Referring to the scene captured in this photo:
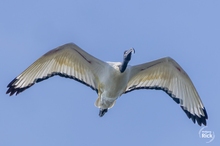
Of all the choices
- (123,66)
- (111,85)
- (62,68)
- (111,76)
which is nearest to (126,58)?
(123,66)

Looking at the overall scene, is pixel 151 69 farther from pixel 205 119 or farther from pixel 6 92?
pixel 6 92

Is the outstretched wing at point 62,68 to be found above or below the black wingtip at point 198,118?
above

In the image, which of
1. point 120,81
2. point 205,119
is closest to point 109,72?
point 120,81

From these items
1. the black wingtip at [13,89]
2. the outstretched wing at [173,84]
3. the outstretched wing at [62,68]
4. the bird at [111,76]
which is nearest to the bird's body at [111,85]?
the bird at [111,76]

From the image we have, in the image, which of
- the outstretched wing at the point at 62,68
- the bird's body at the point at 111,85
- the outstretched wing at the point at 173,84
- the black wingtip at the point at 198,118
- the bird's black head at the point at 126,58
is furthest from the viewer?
the black wingtip at the point at 198,118

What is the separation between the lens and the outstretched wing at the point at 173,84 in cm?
2233

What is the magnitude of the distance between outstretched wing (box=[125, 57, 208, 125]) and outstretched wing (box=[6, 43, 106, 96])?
3.59ft

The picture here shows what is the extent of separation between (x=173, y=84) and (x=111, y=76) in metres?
2.06

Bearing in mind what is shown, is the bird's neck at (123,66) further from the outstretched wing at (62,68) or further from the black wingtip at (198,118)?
the black wingtip at (198,118)

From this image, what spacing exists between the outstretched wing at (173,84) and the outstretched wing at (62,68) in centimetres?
109

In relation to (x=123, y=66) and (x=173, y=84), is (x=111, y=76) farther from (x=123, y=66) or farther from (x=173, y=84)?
(x=173, y=84)

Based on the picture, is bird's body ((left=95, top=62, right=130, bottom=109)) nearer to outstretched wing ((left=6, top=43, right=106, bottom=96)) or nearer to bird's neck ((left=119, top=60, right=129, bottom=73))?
bird's neck ((left=119, top=60, right=129, bottom=73))

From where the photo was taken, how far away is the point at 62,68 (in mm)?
22000

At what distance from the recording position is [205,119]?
22.7m
